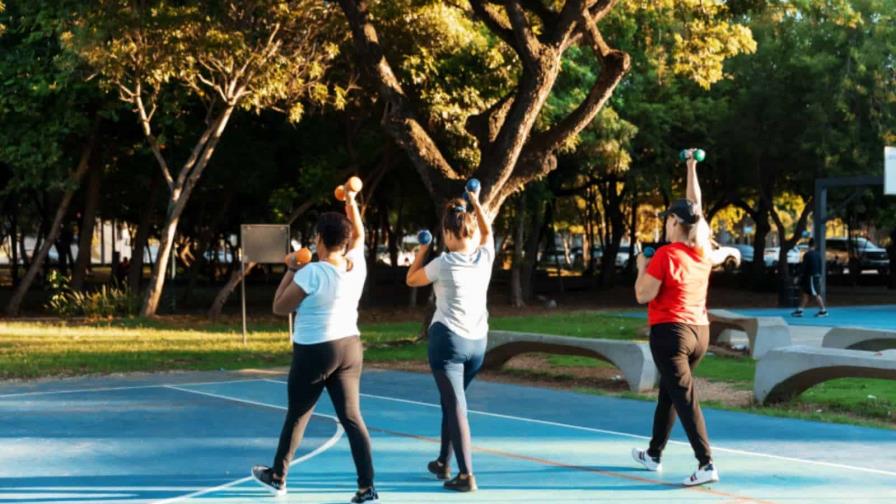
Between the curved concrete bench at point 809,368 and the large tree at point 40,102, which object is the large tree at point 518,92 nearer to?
the curved concrete bench at point 809,368

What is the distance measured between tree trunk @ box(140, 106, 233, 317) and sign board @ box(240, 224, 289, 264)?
15.4 feet

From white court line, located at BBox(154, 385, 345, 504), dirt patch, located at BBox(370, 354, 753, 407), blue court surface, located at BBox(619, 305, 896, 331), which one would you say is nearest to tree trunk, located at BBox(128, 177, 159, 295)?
blue court surface, located at BBox(619, 305, 896, 331)

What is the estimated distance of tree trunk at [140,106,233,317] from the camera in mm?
24844

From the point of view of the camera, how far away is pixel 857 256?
46.8 meters

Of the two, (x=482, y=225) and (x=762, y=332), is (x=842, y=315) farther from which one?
(x=482, y=225)

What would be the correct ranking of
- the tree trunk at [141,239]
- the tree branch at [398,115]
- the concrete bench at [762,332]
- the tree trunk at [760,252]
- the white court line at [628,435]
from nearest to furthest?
1. the white court line at [628,435]
2. the concrete bench at [762,332]
3. the tree branch at [398,115]
4. the tree trunk at [141,239]
5. the tree trunk at [760,252]

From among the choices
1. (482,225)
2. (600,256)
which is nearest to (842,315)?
(482,225)

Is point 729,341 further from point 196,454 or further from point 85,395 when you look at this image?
point 196,454

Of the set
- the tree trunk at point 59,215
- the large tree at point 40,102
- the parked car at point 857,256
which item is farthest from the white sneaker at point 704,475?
the parked car at point 857,256

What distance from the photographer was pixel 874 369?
36.4 feet

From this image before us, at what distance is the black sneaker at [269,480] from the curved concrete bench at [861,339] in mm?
10150

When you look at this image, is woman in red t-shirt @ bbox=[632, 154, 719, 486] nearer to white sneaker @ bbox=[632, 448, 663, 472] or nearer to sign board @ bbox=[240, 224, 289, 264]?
white sneaker @ bbox=[632, 448, 663, 472]

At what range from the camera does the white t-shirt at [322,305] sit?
23.3ft

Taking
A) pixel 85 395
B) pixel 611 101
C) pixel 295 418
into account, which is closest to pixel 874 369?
pixel 295 418
